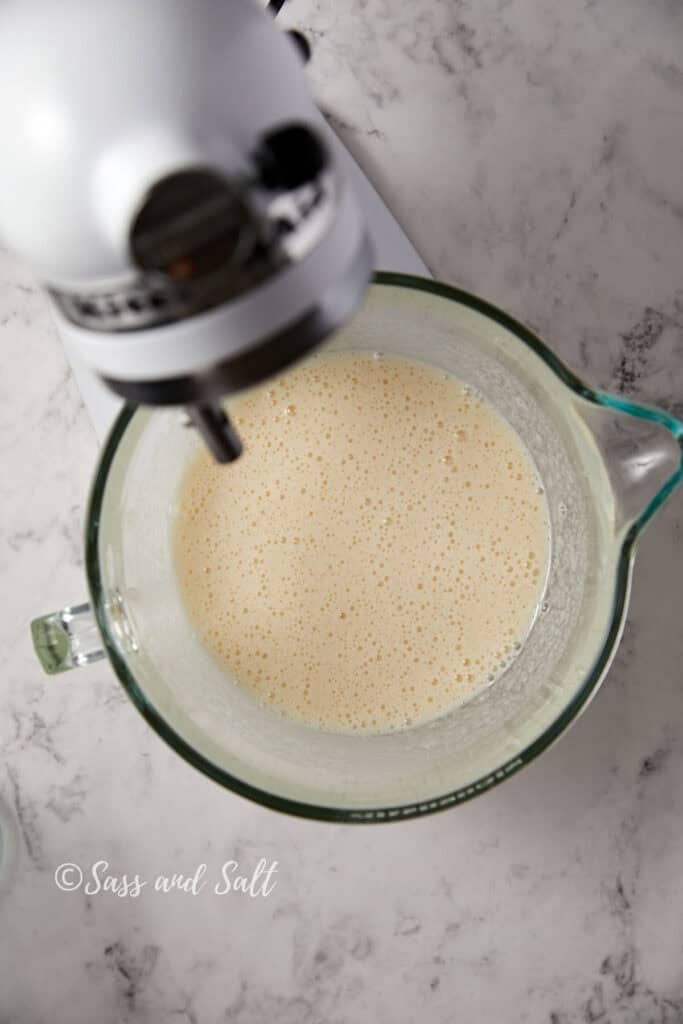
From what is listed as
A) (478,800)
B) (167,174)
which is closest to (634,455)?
(478,800)

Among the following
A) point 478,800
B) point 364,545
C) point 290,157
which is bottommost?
point 478,800

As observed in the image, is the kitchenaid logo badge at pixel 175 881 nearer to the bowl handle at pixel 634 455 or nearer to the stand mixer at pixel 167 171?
the bowl handle at pixel 634 455

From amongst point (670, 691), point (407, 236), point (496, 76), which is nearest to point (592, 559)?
point (670, 691)

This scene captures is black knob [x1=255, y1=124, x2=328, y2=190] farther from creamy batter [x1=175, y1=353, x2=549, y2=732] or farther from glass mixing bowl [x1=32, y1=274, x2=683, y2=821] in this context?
creamy batter [x1=175, y1=353, x2=549, y2=732]

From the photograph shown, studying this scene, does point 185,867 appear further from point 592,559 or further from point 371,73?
point 371,73

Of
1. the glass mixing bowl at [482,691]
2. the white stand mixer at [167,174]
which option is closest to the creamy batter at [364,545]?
the glass mixing bowl at [482,691]

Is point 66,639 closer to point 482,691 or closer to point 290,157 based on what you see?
point 482,691

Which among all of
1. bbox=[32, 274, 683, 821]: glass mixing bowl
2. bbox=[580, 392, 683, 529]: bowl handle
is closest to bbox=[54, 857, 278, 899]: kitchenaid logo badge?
bbox=[32, 274, 683, 821]: glass mixing bowl
